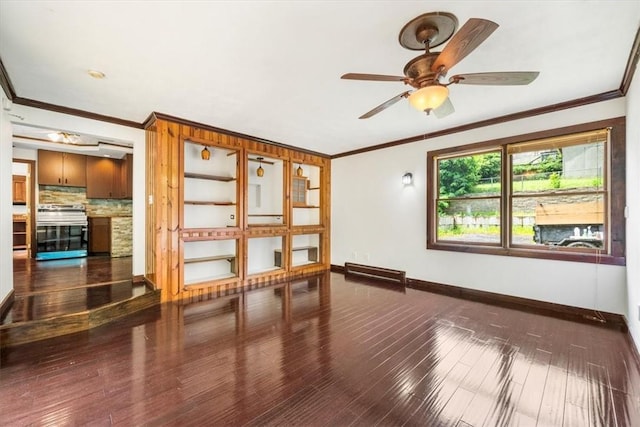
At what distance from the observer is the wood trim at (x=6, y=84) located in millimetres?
2651

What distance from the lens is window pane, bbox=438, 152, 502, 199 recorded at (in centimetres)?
423

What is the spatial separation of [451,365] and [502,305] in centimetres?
212

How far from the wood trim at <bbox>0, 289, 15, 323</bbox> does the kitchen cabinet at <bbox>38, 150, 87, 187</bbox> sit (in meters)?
4.17

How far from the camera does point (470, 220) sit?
176 inches

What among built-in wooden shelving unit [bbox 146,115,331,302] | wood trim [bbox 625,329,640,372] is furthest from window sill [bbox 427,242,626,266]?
built-in wooden shelving unit [bbox 146,115,331,302]

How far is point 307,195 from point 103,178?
5093 mm

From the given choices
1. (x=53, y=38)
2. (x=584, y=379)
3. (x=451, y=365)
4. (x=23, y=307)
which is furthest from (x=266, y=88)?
(x=584, y=379)

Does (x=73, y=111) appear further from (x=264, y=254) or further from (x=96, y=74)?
(x=264, y=254)

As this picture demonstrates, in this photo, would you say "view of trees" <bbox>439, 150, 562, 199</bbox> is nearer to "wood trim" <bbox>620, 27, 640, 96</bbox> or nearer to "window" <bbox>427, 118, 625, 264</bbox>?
"window" <bbox>427, 118, 625, 264</bbox>

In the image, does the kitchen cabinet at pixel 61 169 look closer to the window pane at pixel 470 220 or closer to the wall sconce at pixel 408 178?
the wall sconce at pixel 408 178

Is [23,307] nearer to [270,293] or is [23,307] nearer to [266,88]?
[270,293]

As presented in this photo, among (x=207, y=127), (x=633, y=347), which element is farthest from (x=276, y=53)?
(x=633, y=347)

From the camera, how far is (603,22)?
79.3 inches

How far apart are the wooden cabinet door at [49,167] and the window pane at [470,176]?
27.0ft
